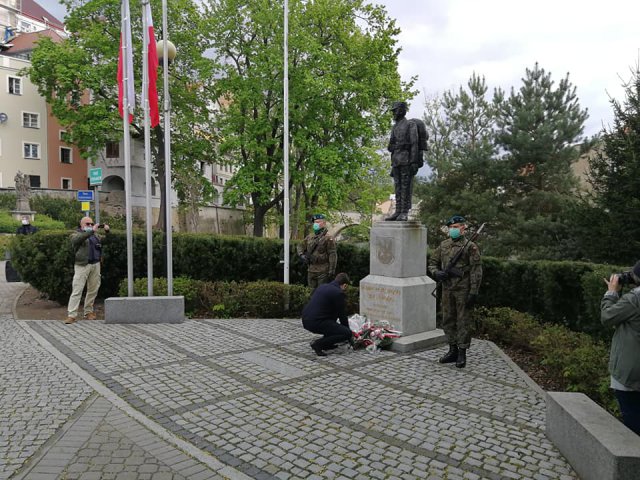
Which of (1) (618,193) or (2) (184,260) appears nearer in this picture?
(1) (618,193)

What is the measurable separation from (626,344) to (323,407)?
10.0 feet

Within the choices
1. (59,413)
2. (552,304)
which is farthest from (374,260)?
(59,413)

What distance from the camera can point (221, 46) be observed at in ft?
79.5

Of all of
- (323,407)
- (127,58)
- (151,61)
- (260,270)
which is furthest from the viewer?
(260,270)

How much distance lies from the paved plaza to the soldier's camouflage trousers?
430mm

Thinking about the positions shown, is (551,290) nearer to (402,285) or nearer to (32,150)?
(402,285)

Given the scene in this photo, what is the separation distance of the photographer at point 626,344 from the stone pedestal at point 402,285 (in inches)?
170

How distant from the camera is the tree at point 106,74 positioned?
2416cm

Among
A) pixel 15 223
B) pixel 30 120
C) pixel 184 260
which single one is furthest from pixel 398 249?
pixel 30 120

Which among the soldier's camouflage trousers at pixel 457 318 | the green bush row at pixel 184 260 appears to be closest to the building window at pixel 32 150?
the green bush row at pixel 184 260

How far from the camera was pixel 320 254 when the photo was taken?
33.6 feet

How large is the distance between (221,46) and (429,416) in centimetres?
2318

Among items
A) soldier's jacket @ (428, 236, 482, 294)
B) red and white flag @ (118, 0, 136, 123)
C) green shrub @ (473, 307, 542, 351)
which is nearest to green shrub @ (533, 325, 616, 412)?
green shrub @ (473, 307, 542, 351)

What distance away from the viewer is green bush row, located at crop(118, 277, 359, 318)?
10805 millimetres
